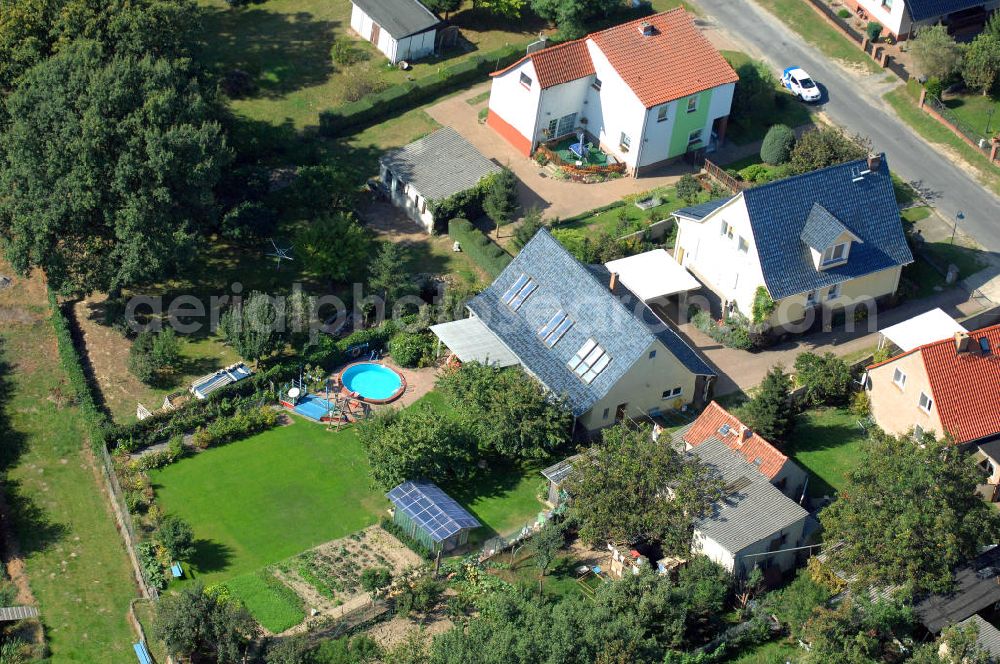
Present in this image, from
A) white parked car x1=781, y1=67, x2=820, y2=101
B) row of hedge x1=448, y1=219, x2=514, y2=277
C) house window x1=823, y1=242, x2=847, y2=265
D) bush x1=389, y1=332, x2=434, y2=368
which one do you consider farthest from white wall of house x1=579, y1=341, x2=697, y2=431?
white parked car x1=781, y1=67, x2=820, y2=101

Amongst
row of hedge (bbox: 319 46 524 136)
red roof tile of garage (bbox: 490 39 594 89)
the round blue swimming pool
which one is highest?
red roof tile of garage (bbox: 490 39 594 89)

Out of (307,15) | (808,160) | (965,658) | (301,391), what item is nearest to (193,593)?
(301,391)

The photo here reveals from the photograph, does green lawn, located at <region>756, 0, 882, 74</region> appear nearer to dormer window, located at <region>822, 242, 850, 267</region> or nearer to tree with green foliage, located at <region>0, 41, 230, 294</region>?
dormer window, located at <region>822, 242, 850, 267</region>

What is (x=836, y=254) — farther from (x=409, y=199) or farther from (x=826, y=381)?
(x=409, y=199)

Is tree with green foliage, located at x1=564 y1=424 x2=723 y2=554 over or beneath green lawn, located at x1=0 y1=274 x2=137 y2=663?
over

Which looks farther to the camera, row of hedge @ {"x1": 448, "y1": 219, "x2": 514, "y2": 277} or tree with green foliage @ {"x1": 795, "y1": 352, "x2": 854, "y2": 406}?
row of hedge @ {"x1": 448, "y1": 219, "x2": 514, "y2": 277}

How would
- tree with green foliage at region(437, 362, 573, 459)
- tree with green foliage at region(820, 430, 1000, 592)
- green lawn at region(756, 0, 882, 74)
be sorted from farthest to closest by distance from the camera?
green lawn at region(756, 0, 882, 74) → tree with green foliage at region(437, 362, 573, 459) → tree with green foliage at region(820, 430, 1000, 592)

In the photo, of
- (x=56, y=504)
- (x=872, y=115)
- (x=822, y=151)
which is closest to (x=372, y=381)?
(x=56, y=504)

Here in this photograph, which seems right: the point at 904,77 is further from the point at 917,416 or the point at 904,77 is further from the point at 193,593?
the point at 193,593
